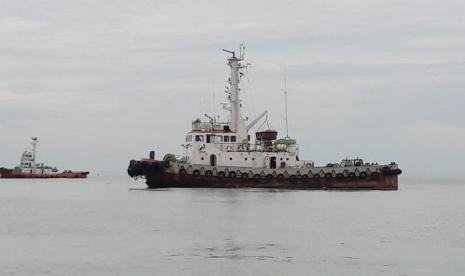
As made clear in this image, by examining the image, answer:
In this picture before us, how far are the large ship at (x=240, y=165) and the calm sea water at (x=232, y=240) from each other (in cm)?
949

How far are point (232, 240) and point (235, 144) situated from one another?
31239 millimetres

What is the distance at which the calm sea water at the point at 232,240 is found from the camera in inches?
885

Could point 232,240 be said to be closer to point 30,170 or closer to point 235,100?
point 235,100

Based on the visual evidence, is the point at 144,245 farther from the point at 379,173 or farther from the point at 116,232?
the point at 379,173

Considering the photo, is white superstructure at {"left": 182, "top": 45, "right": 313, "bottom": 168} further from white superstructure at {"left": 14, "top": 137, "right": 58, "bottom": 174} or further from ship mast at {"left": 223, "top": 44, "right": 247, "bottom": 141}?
white superstructure at {"left": 14, "top": 137, "right": 58, "bottom": 174}

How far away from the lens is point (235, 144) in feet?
196

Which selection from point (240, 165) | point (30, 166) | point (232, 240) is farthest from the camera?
point (30, 166)

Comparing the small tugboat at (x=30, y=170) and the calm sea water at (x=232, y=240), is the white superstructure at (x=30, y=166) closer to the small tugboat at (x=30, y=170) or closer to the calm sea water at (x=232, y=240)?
the small tugboat at (x=30, y=170)

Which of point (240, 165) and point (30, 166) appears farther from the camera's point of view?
point (30, 166)

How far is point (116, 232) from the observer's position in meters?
31.8

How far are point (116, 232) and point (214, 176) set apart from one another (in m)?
26.3

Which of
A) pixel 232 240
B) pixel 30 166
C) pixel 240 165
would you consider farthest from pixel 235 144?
pixel 30 166

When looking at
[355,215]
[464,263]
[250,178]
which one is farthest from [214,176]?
[464,263]

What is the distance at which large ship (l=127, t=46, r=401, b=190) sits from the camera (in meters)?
58.1
